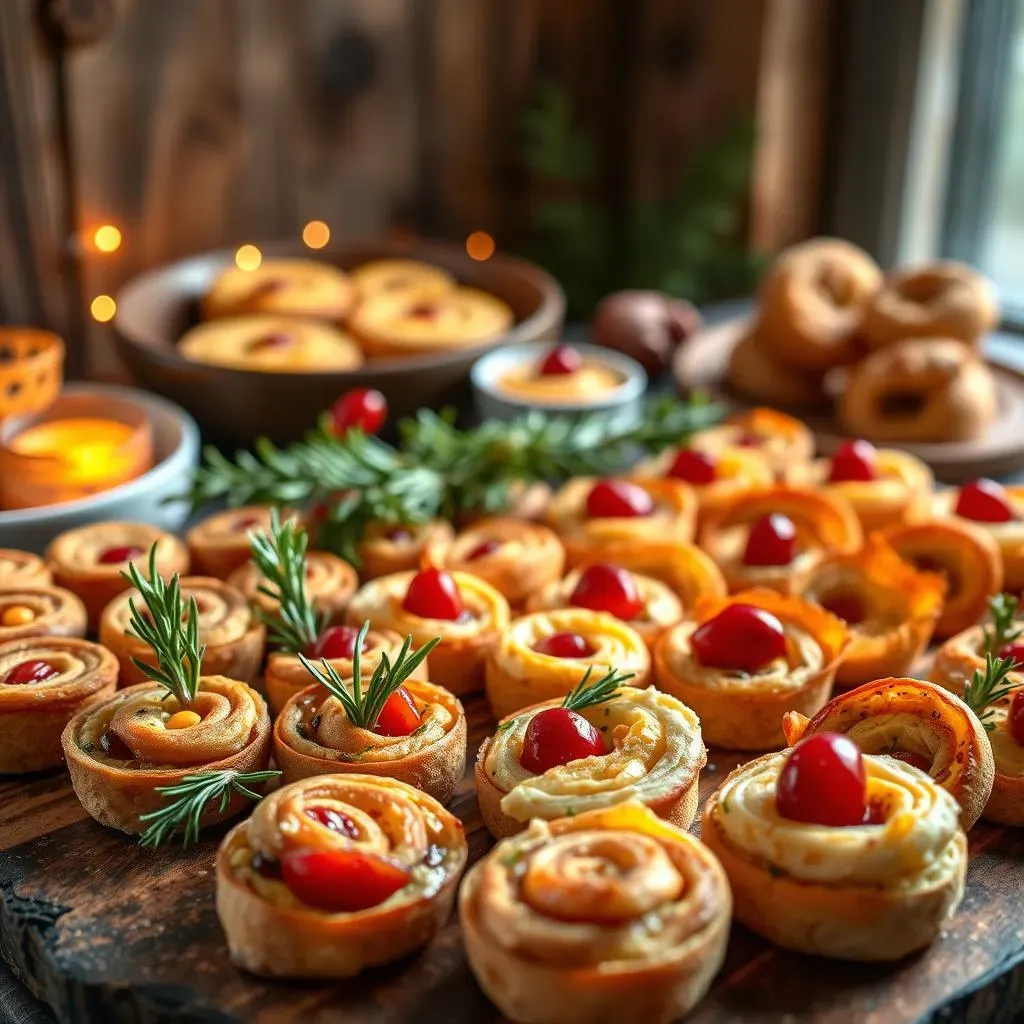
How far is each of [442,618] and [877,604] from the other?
2.75 feet

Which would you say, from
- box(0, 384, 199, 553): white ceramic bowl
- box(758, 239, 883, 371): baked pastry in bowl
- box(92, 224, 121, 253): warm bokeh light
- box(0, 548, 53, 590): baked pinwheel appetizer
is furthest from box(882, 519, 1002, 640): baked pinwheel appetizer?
box(92, 224, 121, 253): warm bokeh light

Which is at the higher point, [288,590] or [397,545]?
[288,590]

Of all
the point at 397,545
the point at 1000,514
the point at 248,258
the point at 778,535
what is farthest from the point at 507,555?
the point at 248,258

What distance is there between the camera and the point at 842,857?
1767 millimetres

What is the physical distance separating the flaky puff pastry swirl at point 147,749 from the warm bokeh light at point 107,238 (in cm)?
220

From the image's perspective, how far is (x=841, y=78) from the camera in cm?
446

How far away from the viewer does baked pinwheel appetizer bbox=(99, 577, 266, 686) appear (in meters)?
2.41

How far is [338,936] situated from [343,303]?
2.38 meters

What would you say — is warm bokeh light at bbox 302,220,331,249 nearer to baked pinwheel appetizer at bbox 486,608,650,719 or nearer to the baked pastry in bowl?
the baked pastry in bowl

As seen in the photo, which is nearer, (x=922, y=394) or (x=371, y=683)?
(x=371, y=683)

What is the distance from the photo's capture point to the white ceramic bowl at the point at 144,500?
2.85 m

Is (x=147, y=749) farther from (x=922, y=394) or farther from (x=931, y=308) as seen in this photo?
(x=931, y=308)

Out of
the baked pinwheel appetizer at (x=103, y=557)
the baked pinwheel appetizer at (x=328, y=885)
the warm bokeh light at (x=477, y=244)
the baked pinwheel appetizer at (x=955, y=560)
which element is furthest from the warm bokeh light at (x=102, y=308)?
the baked pinwheel appetizer at (x=328, y=885)

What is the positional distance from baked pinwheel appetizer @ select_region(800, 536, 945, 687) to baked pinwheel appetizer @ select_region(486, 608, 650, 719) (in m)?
0.40
